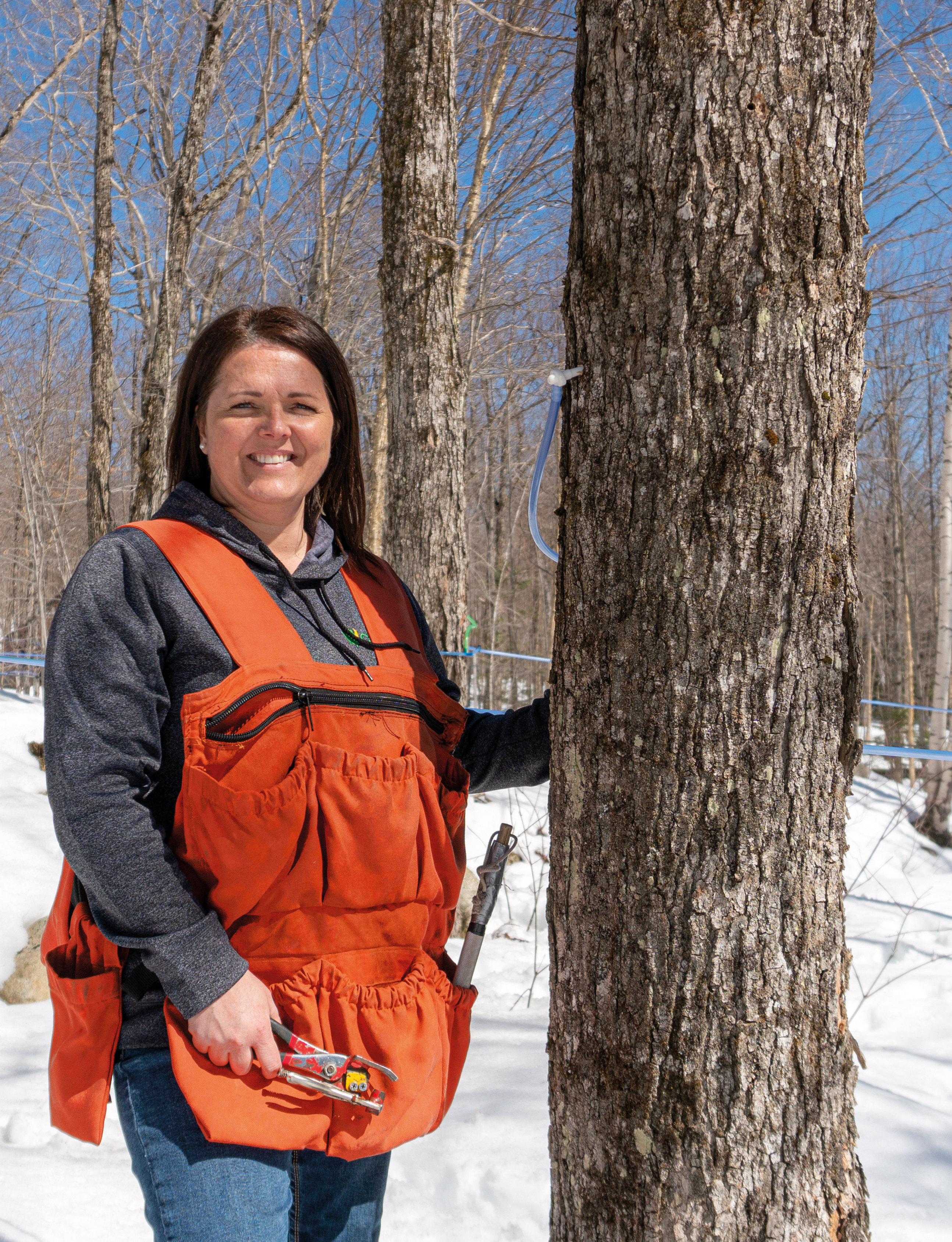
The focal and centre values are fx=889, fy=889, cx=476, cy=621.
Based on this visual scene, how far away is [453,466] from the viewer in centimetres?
475

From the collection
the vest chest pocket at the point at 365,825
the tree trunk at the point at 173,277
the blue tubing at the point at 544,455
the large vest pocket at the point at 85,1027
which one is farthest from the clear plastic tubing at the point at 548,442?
the tree trunk at the point at 173,277

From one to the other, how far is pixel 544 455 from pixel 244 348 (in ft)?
1.83

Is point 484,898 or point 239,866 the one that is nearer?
point 239,866

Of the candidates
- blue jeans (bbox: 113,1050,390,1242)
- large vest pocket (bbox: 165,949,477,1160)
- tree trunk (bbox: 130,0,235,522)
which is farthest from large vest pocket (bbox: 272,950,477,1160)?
tree trunk (bbox: 130,0,235,522)

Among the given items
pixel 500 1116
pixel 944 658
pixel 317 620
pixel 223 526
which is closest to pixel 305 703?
pixel 317 620

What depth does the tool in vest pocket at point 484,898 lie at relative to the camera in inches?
60.0

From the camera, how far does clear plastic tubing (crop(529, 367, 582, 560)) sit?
134 cm

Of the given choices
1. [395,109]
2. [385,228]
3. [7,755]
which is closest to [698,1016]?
[385,228]

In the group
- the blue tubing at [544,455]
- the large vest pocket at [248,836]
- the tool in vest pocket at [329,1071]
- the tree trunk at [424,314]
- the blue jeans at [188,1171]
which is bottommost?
the blue jeans at [188,1171]

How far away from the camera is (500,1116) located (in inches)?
98.6

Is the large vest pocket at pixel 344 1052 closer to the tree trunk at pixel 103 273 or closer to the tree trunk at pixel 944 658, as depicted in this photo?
the tree trunk at pixel 103 273

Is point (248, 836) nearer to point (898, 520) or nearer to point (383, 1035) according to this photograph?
point (383, 1035)

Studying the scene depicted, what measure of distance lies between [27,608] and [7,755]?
62.6 ft

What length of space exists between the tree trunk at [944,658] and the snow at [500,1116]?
4844 millimetres
